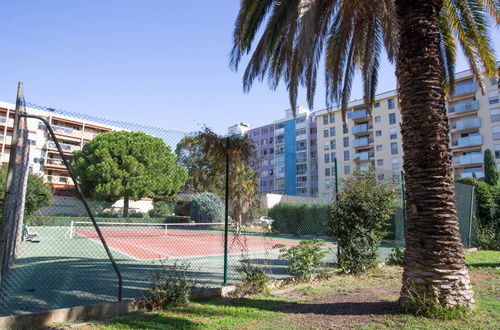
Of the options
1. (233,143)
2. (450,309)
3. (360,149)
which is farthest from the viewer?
(360,149)

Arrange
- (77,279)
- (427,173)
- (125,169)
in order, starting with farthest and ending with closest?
(125,169), (77,279), (427,173)

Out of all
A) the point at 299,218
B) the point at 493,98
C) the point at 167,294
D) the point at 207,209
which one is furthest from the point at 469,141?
the point at 167,294

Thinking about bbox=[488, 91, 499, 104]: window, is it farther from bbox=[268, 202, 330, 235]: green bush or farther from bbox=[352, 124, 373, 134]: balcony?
bbox=[268, 202, 330, 235]: green bush

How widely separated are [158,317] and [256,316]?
1.37 meters

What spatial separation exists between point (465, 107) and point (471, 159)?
299 inches

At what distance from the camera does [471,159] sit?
147 feet

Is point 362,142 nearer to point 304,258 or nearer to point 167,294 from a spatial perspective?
point 304,258

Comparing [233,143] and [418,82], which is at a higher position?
[418,82]

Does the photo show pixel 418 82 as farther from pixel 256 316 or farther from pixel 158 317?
pixel 158 317

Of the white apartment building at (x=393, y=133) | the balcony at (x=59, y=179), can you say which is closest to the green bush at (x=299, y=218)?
the white apartment building at (x=393, y=133)

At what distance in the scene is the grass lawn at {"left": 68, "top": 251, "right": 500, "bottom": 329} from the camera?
4277 millimetres

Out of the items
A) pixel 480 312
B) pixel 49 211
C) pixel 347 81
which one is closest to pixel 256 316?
pixel 480 312

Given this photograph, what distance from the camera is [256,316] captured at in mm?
4758

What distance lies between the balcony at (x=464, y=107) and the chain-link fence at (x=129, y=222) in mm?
30483
